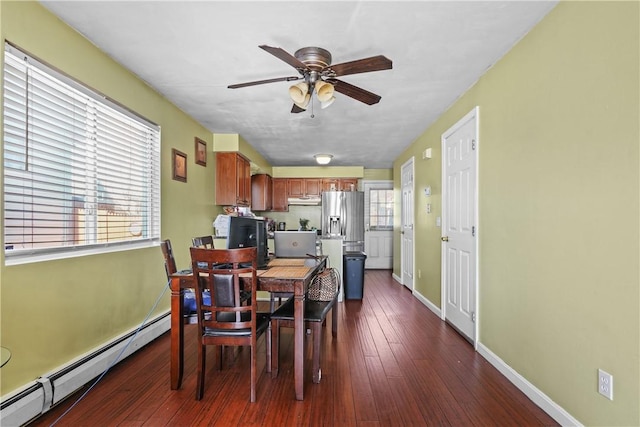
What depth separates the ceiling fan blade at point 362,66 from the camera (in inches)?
76.7

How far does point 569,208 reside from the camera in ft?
5.94

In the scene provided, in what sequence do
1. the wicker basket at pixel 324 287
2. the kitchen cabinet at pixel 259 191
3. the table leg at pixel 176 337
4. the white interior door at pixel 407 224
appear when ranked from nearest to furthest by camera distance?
the table leg at pixel 176 337, the wicker basket at pixel 324 287, the white interior door at pixel 407 224, the kitchen cabinet at pixel 259 191

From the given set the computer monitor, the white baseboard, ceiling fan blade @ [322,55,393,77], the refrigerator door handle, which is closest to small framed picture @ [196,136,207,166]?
the computer monitor

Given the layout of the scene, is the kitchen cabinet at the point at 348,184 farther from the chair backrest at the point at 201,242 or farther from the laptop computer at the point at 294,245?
the chair backrest at the point at 201,242

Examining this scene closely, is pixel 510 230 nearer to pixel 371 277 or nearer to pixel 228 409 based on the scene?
pixel 228 409

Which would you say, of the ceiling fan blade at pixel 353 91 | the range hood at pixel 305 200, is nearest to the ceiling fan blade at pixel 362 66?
the ceiling fan blade at pixel 353 91

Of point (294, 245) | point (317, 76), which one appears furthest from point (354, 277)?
point (317, 76)

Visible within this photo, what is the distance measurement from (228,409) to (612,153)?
8.18 feet

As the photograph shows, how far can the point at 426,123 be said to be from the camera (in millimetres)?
4207

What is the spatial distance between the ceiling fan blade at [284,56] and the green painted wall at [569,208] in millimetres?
1511

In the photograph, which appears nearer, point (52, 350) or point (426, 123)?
point (52, 350)

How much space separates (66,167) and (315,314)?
1.99 m

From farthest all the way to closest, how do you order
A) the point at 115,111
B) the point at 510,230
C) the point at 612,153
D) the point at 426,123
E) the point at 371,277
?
the point at 371,277
the point at 426,123
the point at 115,111
the point at 510,230
the point at 612,153

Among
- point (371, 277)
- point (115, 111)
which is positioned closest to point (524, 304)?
point (115, 111)
